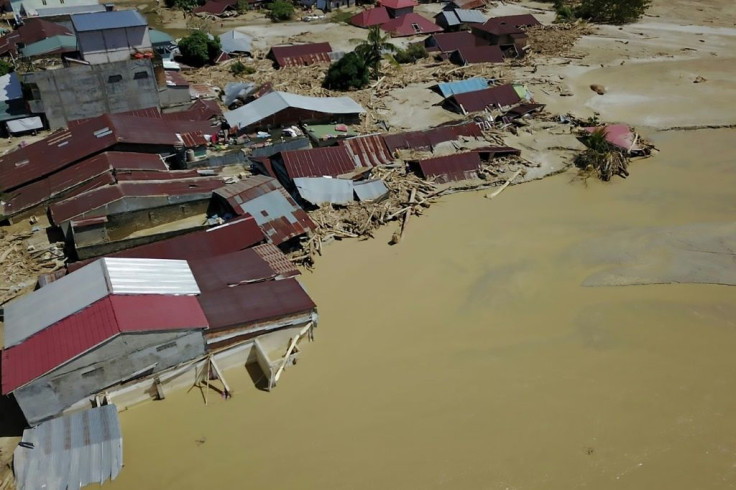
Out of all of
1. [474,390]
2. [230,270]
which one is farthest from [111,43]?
[474,390]

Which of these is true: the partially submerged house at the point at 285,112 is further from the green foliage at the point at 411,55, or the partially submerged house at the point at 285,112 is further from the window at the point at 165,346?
the window at the point at 165,346

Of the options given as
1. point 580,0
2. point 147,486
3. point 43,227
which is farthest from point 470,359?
point 580,0

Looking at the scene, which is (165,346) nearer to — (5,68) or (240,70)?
(240,70)

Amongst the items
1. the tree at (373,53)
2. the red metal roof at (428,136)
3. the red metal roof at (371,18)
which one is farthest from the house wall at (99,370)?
the red metal roof at (371,18)

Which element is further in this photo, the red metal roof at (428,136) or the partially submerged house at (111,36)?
the partially submerged house at (111,36)

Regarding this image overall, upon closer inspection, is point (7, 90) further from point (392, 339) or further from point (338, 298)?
point (392, 339)

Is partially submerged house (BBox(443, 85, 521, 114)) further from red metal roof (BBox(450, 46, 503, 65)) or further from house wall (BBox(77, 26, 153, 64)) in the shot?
house wall (BBox(77, 26, 153, 64))
